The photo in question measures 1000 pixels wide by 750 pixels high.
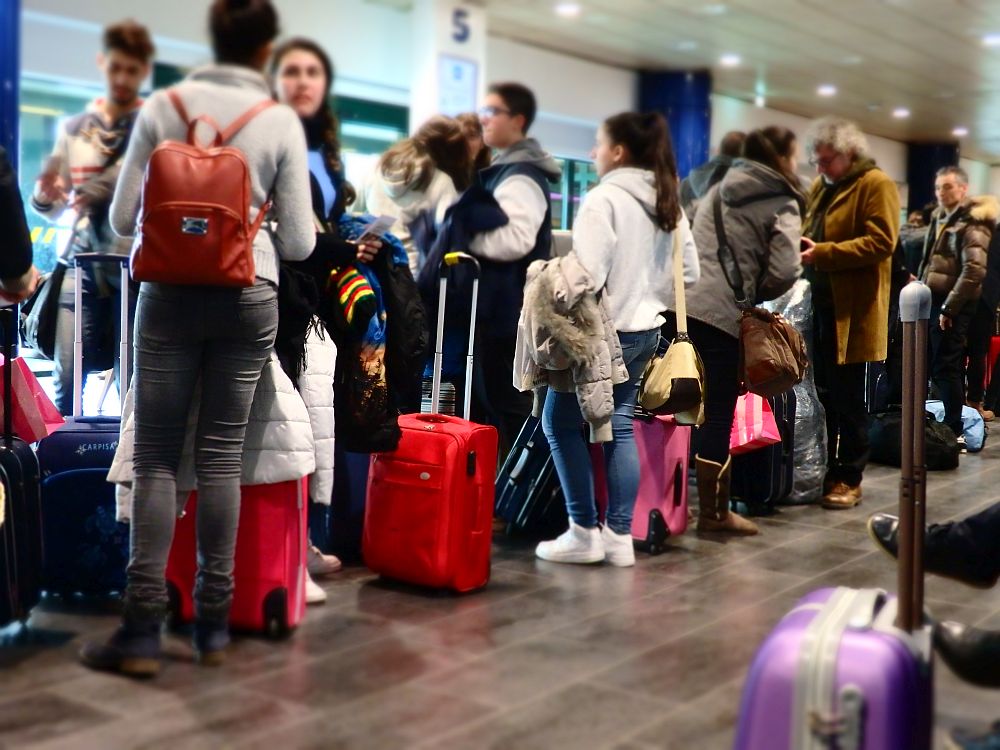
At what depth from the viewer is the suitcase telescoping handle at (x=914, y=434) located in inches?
75.4

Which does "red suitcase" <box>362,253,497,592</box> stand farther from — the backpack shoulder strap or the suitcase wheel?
the backpack shoulder strap

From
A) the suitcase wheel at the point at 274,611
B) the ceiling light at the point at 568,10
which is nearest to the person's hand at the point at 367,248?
the suitcase wheel at the point at 274,611

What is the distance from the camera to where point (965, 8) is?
976 cm

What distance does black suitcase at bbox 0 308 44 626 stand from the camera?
8.76 ft

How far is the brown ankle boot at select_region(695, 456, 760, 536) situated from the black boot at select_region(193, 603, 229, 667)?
1.99 metres

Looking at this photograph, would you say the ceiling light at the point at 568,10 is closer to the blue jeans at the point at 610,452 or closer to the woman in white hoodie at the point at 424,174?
the woman in white hoodie at the point at 424,174

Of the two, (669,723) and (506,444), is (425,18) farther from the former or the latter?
(669,723)

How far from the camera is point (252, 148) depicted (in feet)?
8.25

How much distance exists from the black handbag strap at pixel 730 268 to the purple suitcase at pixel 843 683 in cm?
226

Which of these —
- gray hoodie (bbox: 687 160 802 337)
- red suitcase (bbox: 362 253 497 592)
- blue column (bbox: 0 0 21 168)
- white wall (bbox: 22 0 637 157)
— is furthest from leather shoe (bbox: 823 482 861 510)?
blue column (bbox: 0 0 21 168)

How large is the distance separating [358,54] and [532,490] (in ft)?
20.3

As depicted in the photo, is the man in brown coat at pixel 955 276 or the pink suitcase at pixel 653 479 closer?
the pink suitcase at pixel 653 479

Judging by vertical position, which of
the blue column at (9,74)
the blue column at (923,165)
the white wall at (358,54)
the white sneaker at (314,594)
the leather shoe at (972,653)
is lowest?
the white sneaker at (314,594)

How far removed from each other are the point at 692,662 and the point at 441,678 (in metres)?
0.58
